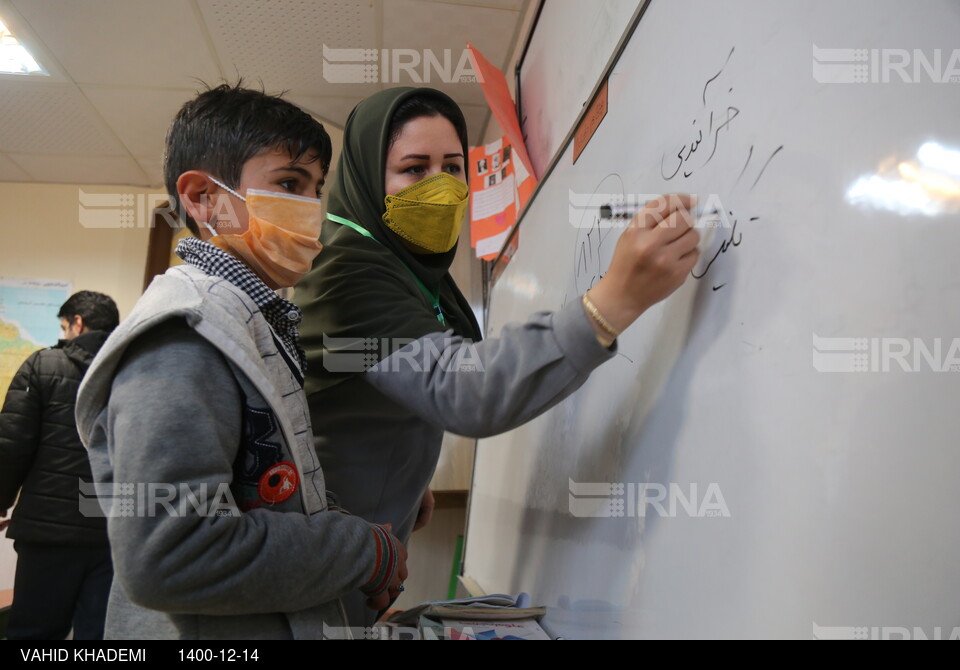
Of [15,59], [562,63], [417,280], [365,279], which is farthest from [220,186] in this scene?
[15,59]

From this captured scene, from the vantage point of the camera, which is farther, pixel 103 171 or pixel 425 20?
pixel 103 171

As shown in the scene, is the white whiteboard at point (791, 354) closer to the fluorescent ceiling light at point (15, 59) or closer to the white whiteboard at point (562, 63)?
the white whiteboard at point (562, 63)

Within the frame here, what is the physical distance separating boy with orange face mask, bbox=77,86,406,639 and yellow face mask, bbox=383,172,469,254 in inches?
10.4

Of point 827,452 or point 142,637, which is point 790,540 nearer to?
point 827,452

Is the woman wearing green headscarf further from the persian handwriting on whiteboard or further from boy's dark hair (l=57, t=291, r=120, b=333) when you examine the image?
boy's dark hair (l=57, t=291, r=120, b=333)

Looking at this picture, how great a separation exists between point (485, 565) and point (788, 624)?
101cm

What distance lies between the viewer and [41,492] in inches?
68.5

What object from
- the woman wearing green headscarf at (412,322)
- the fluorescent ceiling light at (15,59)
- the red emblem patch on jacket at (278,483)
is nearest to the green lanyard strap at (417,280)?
the woman wearing green headscarf at (412,322)

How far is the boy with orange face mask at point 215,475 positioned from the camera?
47cm

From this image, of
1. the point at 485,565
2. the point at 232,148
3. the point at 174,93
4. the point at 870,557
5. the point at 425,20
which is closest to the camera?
the point at 870,557

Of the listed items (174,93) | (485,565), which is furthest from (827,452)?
(174,93)

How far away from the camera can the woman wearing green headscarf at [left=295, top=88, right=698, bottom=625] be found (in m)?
0.55

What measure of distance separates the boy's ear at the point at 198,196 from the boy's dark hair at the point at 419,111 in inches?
11.3

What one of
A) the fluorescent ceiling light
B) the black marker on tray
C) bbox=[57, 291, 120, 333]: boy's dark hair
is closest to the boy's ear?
the black marker on tray
